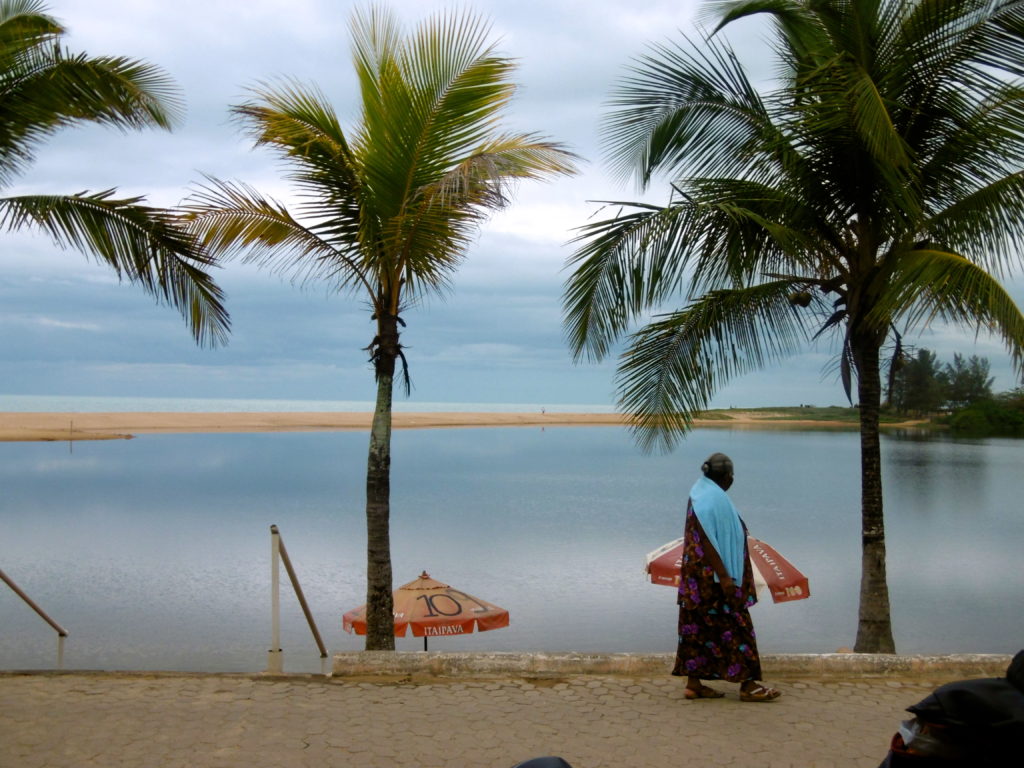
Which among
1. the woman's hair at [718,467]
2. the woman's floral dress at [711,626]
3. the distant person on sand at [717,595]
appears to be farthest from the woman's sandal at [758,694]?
the woman's hair at [718,467]

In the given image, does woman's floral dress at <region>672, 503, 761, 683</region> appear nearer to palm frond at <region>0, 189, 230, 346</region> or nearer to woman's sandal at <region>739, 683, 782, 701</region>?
woman's sandal at <region>739, 683, 782, 701</region>

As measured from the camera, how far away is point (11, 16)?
867 centimetres

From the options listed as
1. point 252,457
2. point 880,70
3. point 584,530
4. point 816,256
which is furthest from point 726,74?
point 252,457

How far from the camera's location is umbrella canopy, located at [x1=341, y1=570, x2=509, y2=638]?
10.8 meters

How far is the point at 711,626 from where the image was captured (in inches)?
239

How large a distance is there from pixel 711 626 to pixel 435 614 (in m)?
5.44

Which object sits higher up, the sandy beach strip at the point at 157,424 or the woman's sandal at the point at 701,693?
the sandy beach strip at the point at 157,424

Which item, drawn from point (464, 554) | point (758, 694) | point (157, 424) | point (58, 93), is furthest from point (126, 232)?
point (157, 424)

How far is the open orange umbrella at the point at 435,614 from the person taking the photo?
10.8 m

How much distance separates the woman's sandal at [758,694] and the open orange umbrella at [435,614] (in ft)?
16.7

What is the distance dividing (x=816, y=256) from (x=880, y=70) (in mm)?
1864

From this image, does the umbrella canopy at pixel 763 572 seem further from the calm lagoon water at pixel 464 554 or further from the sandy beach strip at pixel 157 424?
the sandy beach strip at pixel 157 424

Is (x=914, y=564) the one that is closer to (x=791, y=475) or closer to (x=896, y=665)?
(x=896, y=665)

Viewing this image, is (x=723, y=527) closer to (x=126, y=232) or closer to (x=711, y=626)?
(x=711, y=626)
